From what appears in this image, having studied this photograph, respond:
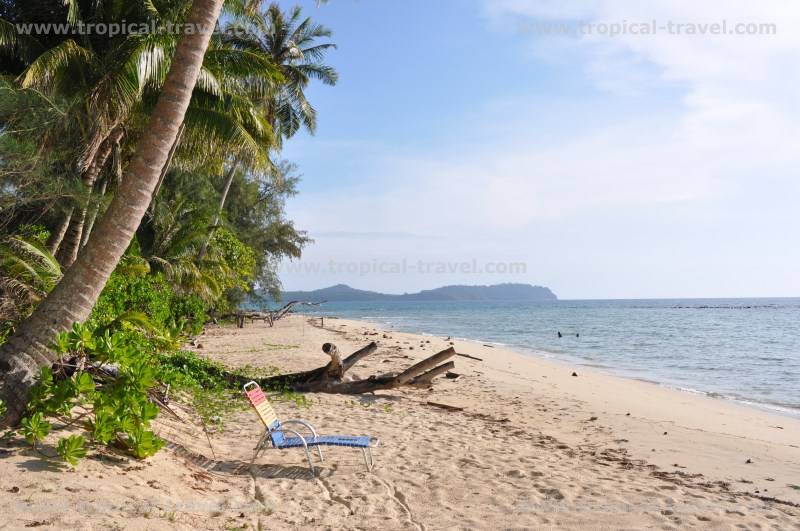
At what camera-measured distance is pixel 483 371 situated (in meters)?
15.9

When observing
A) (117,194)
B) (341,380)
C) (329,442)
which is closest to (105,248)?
(117,194)

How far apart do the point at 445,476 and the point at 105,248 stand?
3.88 metres

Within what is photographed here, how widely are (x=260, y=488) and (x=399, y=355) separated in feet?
43.8

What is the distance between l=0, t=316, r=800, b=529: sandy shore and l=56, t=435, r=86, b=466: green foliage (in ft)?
0.36

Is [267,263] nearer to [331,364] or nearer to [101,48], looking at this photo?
[101,48]

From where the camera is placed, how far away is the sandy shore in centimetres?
417

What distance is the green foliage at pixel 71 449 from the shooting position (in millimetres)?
4223

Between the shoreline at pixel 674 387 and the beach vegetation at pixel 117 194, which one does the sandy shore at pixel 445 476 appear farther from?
the shoreline at pixel 674 387

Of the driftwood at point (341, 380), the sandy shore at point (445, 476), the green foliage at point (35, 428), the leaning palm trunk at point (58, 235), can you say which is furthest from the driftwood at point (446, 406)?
the leaning palm trunk at point (58, 235)

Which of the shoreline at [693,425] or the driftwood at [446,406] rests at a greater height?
the driftwood at [446,406]

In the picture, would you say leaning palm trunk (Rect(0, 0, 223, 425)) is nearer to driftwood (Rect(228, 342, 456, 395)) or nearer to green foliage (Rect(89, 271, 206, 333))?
green foliage (Rect(89, 271, 206, 333))

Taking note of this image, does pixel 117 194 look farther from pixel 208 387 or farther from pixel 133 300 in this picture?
pixel 133 300

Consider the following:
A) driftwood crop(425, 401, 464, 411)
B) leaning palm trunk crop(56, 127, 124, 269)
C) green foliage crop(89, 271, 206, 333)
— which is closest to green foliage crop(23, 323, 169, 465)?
green foliage crop(89, 271, 206, 333)

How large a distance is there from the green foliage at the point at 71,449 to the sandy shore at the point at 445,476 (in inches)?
4.4
